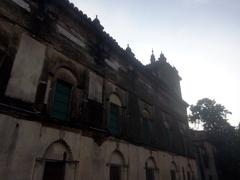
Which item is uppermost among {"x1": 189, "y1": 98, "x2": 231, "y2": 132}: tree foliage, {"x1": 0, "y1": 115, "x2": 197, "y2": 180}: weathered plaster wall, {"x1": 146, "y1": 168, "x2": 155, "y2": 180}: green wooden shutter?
{"x1": 189, "y1": 98, "x2": 231, "y2": 132}: tree foliage

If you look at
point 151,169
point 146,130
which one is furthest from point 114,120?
point 151,169

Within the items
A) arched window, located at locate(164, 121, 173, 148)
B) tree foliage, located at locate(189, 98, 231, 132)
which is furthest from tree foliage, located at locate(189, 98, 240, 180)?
arched window, located at locate(164, 121, 173, 148)

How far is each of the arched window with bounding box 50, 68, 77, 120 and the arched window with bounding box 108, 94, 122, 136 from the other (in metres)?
2.52

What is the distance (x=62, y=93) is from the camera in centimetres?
802

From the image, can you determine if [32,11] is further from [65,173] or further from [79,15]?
[65,173]

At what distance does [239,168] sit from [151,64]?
18.7 metres

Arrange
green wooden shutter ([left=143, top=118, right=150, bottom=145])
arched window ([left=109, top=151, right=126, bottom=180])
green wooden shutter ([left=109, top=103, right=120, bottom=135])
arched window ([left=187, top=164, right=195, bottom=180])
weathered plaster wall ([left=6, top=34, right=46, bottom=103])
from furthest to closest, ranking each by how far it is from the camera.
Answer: arched window ([left=187, top=164, right=195, bottom=180]) → green wooden shutter ([left=143, top=118, right=150, bottom=145]) → green wooden shutter ([left=109, top=103, right=120, bottom=135]) → arched window ([left=109, top=151, right=126, bottom=180]) → weathered plaster wall ([left=6, top=34, right=46, bottom=103])

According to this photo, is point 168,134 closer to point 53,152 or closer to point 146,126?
point 146,126

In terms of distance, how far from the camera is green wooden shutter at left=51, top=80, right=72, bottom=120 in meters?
7.61

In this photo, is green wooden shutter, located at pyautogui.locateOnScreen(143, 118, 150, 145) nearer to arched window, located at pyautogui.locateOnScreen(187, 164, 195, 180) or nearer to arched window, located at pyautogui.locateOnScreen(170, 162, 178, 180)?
arched window, located at pyautogui.locateOnScreen(170, 162, 178, 180)

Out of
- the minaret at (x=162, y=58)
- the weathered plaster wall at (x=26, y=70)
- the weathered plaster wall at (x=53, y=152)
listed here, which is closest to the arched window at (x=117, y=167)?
the weathered plaster wall at (x=53, y=152)

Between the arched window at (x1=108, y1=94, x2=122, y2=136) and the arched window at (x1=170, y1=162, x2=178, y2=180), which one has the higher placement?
the arched window at (x1=108, y1=94, x2=122, y2=136)

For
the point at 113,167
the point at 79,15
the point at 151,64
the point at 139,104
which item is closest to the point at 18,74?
the point at 79,15

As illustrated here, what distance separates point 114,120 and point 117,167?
2.22m
